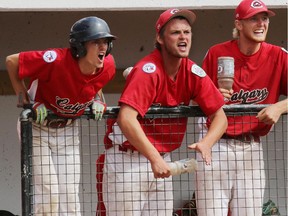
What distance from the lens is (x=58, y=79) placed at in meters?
7.54

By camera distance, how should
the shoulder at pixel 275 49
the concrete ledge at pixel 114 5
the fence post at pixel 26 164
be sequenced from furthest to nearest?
the concrete ledge at pixel 114 5 < the shoulder at pixel 275 49 < the fence post at pixel 26 164

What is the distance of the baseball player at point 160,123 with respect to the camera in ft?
24.3

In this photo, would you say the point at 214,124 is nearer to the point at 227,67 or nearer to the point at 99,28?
the point at 227,67

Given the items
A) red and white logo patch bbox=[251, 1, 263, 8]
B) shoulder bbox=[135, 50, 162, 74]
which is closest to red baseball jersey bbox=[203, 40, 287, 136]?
red and white logo patch bbox=[251, 1, 263, 8]

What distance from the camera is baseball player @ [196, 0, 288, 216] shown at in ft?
25.2

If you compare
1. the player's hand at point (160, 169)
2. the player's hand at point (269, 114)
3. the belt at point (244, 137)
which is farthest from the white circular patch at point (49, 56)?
the player's hand at point (269, 114)

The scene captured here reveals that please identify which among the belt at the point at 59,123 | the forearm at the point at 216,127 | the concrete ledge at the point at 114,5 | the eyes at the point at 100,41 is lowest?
the forearm at the point at 216,127

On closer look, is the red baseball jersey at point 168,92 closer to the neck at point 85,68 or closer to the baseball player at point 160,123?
the baseball player at point 160,123

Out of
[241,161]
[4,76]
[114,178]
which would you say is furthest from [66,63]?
[4,76]

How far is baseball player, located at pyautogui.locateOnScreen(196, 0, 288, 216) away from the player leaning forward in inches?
36.8

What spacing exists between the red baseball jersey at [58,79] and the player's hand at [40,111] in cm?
22

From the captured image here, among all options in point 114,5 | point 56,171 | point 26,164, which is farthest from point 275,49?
point 26,164

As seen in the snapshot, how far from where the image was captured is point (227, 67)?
751 cm

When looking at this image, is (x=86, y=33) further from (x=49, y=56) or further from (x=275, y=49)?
(x=275, y=49)
